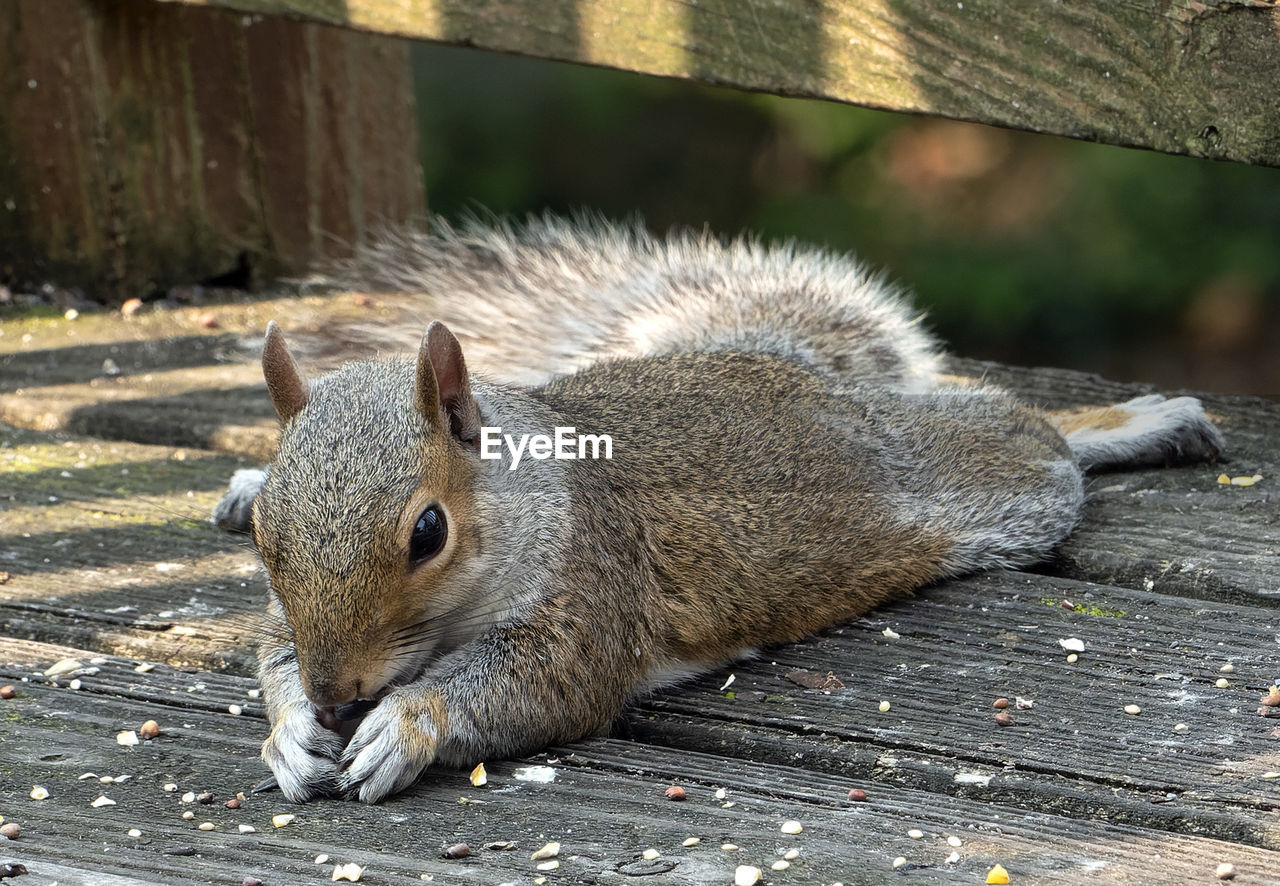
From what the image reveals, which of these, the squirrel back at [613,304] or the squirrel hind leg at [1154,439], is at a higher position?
the squirrel back at [613,304]

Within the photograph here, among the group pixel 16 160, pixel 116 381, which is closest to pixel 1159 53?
pixel 116 381

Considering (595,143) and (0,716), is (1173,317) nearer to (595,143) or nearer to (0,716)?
(595,143)

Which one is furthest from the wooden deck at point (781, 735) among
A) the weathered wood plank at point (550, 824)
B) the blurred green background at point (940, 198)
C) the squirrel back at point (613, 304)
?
the blurred green background at point (940, 198)

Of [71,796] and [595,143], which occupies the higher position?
[595,143]

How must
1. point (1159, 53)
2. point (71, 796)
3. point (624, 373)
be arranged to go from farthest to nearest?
point (624, 373) → point (1159, 53) → point (71, 796)

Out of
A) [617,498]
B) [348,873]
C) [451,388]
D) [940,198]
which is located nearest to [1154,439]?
[617,498]

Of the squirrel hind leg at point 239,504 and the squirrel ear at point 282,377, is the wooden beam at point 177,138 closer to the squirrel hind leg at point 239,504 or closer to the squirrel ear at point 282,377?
the squirrel hind leg at point 239,504
